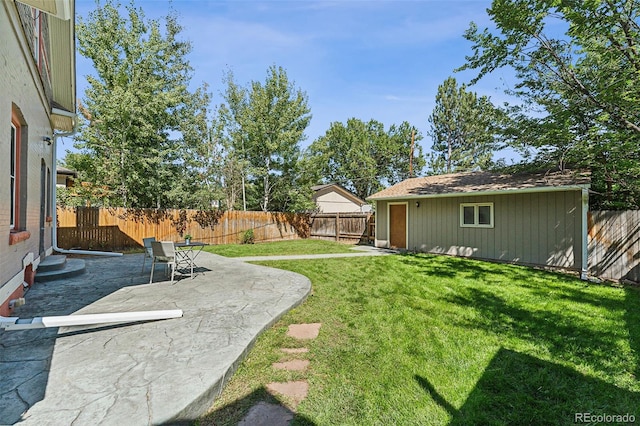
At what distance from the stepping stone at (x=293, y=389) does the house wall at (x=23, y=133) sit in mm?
3097

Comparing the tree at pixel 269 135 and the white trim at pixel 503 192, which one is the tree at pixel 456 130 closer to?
the tree at pixel 269 135

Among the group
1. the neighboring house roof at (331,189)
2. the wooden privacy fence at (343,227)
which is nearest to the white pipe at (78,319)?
the wooden privacy fence at (343,227)

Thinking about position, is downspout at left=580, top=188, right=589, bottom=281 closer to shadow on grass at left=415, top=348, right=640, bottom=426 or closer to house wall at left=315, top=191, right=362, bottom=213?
shadow on grass at left=415, top=348, right=640, bottom=426

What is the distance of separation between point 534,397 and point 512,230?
8187mm

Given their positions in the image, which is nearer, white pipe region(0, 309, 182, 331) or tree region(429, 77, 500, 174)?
white pipe region(0, 309, 182, 331)

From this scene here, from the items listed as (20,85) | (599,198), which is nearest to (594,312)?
(599,198)

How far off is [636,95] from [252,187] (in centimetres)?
1705

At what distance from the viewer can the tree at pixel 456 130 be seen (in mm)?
24406

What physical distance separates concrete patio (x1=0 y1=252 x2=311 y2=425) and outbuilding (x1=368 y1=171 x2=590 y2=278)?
7.35 metres

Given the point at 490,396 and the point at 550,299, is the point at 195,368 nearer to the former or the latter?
the point at 490,396

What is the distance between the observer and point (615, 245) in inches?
294

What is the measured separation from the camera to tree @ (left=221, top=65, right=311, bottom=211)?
Answer: 18766 mm

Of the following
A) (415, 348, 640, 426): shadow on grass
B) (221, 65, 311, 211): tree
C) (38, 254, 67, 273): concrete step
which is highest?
(221, 65, 311, 211): tree
